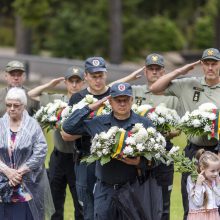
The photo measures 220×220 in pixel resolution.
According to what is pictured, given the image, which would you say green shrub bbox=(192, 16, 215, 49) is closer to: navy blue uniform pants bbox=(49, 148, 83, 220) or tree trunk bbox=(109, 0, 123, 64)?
tree trunk bbox=(109, 0, 123, 64)

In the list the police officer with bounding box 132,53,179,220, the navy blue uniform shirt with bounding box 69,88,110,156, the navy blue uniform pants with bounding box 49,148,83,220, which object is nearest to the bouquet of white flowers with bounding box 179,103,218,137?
the police officer with bounding box 132,53,179,220

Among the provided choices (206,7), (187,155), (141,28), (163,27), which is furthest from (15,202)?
(163,27)

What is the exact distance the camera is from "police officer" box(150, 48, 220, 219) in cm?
945

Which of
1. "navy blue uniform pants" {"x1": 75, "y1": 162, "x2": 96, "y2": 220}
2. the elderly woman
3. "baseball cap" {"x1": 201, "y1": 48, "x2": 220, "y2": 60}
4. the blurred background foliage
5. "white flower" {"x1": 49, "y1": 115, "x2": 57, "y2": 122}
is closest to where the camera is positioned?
the elderly woman

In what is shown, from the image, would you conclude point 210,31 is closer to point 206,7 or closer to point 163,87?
point 206,7

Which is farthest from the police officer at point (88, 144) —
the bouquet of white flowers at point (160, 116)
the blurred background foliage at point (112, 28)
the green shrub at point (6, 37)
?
the green shrub at point (6, 37)

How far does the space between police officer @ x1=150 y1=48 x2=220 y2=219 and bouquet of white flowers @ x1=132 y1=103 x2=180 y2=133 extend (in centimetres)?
28

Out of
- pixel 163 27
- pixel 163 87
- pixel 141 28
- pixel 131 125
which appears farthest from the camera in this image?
pixel 163 27

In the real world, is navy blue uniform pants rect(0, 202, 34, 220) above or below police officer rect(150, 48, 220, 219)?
below

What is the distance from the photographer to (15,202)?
9.17 meters

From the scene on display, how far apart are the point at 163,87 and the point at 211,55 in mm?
772

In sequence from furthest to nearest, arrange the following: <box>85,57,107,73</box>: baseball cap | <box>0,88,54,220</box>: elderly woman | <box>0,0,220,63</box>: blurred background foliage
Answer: <box>0,0,220,63</box>: blurred background foliage → <box>85,57,107,73</box>: baseball cap → <box>0,88,54,220</box>: elderly woman

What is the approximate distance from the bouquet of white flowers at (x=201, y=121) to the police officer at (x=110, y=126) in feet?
1.87

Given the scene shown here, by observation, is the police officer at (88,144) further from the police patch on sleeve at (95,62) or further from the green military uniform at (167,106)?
the green military uniform at (167,106)
